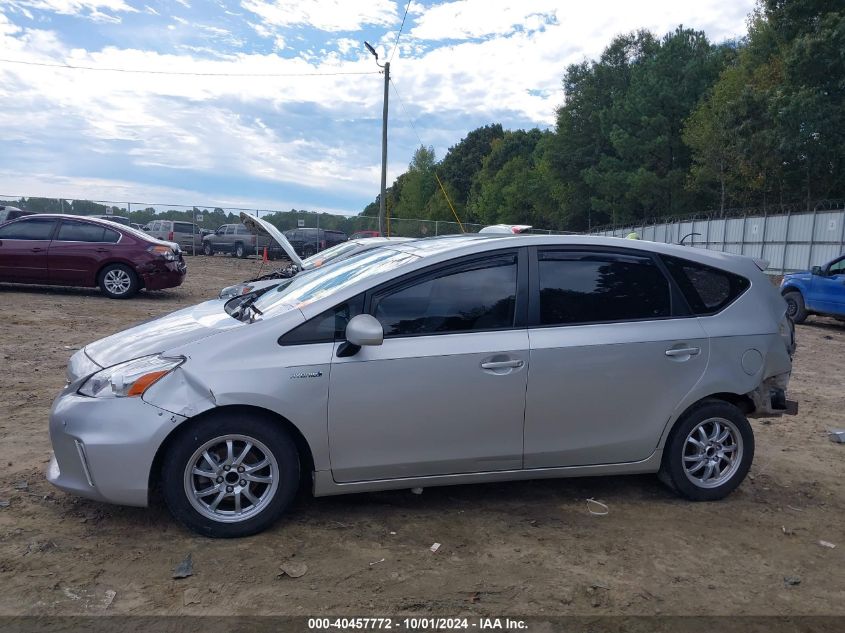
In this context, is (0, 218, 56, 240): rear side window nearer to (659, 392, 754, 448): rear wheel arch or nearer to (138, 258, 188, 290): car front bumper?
(138, 258, 188, 290): car front bumper

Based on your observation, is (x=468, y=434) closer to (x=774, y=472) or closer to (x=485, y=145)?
(x=774, y=472)

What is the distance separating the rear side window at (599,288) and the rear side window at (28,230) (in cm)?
1207

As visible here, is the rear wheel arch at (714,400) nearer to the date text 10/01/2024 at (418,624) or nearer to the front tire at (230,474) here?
the date text 10/01/2024 at (418,624)

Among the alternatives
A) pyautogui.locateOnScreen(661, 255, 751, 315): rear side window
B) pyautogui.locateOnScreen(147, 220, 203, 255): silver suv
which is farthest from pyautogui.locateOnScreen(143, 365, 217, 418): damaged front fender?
pyautogui.locateOnScreen(147, 220, 203, 255): silver suv

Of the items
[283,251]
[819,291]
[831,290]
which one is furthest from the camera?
[819,291]

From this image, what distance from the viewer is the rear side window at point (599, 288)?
4.38 m

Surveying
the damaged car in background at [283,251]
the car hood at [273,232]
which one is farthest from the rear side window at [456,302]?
the car hood at [273,232]

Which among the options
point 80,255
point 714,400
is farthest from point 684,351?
point 80,255

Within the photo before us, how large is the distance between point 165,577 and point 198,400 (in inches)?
33.9

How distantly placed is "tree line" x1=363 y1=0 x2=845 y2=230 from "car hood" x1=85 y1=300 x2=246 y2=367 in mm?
29855

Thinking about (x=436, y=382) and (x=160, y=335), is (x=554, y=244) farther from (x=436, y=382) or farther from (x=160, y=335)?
(x=160, y=335)

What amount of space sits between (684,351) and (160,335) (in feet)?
10.4

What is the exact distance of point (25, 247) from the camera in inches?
531

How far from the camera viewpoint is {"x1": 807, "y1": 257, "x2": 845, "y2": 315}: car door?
13.9 metres
